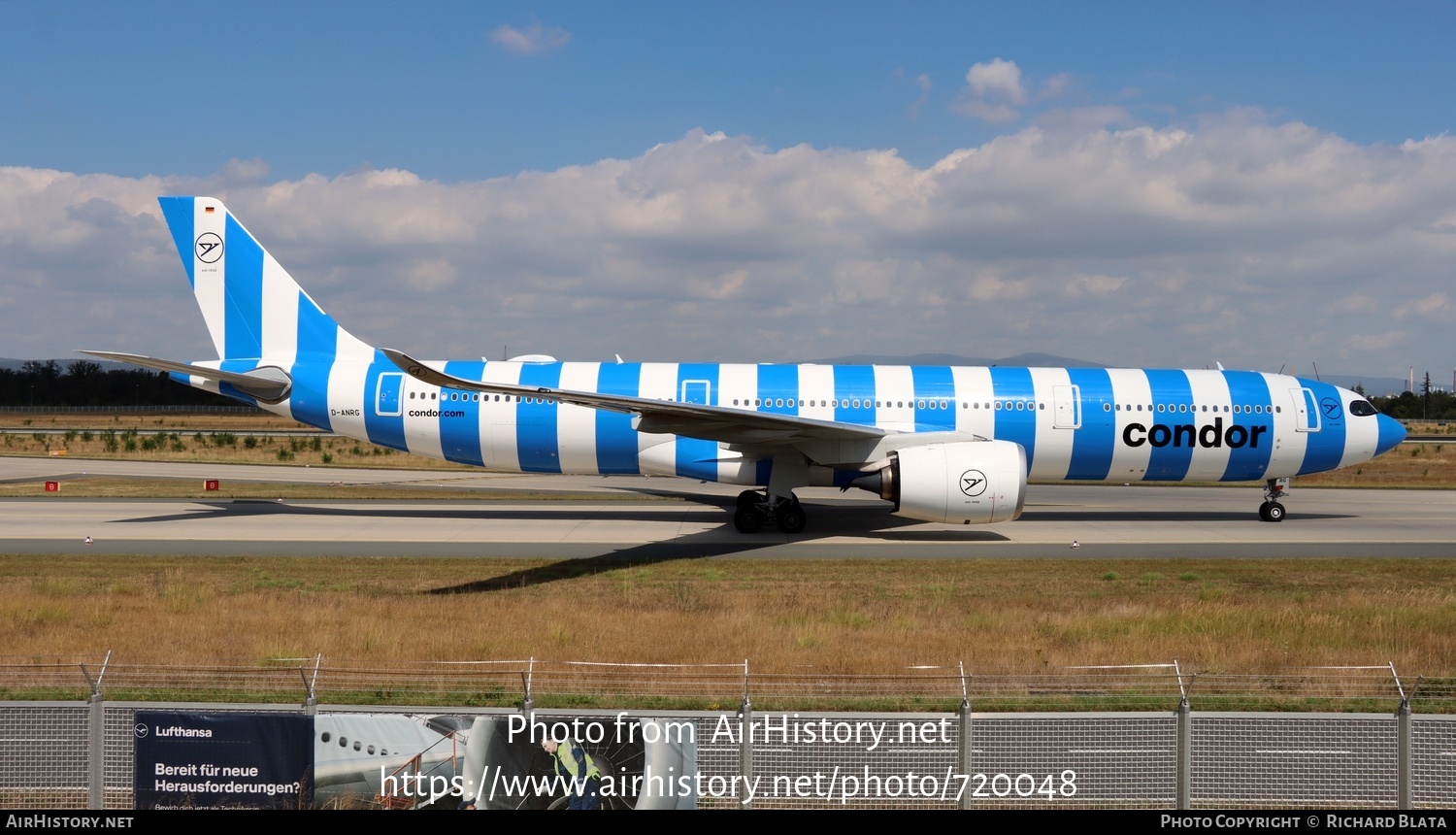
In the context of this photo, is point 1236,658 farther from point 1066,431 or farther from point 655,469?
point 655,469

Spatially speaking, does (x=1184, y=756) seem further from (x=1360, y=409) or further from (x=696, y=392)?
(x=1360, y=409)

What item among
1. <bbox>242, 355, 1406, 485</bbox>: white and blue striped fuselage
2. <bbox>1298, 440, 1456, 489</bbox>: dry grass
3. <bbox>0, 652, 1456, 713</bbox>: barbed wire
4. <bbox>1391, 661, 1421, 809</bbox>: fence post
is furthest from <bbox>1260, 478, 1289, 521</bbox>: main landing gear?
<bbox>1391, 661, 1421, 809</bbox>: fence post

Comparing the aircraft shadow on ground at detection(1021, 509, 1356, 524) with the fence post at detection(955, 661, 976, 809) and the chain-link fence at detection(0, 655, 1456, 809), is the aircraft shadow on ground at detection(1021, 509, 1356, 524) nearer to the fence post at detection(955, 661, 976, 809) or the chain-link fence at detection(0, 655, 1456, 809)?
the chain-link fence at detection(0, 655, 1456, 809)

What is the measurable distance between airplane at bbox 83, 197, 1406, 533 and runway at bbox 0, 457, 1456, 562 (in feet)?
4.86

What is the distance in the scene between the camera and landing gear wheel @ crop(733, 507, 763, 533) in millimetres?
23109

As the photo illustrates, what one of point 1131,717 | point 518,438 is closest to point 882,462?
point 518,438

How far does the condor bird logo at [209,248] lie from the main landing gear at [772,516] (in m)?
14.6

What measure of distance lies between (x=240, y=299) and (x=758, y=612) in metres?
17.9

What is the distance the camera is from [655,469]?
24109mm

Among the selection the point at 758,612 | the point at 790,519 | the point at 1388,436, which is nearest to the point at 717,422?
the point at 790,519

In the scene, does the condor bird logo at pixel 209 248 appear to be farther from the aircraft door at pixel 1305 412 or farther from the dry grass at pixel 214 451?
the aircraft door at pixel 1305 412

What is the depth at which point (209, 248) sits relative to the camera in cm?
2538

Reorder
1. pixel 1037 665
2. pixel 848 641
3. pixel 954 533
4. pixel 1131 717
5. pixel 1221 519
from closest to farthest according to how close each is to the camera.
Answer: pixel 1131 717 → pixel 1037 665 → pixel 848 641 → pixel 954 533 → pixel 1221 519
